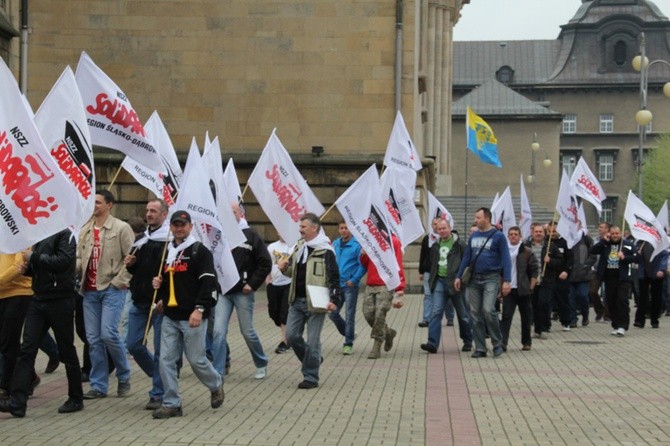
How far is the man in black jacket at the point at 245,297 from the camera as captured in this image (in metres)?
12.8

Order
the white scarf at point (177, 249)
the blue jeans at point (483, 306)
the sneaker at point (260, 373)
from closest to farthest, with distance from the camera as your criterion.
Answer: the white scarf at point (177, 249) < the sneaker at point (260, 373) < the blue jeans at point (483, 306)

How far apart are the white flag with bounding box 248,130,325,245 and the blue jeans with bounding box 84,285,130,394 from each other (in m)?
3.12

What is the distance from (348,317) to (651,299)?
828cm

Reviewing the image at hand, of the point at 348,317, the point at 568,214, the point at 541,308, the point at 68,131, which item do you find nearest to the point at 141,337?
the point at 68,131

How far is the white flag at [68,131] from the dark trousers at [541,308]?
34.1 feet

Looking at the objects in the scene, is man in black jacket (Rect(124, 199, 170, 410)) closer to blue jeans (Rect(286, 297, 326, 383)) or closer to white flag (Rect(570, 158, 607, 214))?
blue jeans (Rect(286, 297, 326, 383))

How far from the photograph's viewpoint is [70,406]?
10.9 meters

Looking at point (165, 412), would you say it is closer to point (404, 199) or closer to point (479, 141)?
point (404, 199)

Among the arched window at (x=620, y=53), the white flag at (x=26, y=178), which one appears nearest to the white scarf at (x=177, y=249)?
the white flag at (x=26, y=178)

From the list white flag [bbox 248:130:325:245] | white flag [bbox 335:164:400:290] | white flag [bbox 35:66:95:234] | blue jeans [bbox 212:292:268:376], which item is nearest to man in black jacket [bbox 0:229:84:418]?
white flag [bbox 35:66:95:234]

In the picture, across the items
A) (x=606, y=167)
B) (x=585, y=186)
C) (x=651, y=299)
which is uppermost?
(x=606, y=167)

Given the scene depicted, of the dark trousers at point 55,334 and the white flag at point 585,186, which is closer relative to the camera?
the dark trousers at point 55,334

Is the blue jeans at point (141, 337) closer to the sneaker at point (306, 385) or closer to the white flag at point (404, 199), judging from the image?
the sneaker at point (306, 385)

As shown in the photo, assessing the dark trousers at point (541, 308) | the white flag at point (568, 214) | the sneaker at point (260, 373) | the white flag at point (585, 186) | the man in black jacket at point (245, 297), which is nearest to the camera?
the man in black jacket at point (245, 297)
